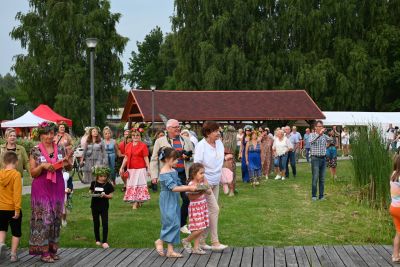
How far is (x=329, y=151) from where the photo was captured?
19.1 metres

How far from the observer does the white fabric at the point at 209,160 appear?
833 centimetres

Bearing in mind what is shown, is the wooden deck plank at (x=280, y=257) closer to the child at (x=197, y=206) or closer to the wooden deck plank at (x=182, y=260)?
the child at (x=197, y=206)

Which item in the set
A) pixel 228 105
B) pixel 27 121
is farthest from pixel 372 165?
pixel 228 105

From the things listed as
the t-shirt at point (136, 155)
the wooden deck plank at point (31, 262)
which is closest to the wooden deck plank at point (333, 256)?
the wooden deck plank at point (31, 262)

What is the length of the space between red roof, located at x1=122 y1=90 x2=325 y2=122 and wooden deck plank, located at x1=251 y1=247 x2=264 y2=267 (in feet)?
102

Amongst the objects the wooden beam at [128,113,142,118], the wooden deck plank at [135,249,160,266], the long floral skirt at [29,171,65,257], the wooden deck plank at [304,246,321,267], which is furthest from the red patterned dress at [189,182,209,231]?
the wooden beam at [128,113,142,118]

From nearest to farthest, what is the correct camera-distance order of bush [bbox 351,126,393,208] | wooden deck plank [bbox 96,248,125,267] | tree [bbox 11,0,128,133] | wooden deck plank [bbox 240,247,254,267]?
wooden deck plank [bbox 240,247,254,267]
wooden deck plank [bbox 96,248,125,267]
bush [bbox 351,126,393,208]
tree [bbox 11,0,128,133]

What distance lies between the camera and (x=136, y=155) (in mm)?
13086

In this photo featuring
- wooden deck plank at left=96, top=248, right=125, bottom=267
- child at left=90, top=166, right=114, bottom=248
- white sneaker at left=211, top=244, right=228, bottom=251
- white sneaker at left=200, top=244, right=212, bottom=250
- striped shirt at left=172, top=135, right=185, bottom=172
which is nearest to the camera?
wooden deck plank at left=96, top=248, right=125, bottom=267

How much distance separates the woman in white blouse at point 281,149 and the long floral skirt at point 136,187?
7.83 m

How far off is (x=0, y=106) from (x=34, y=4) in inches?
1665

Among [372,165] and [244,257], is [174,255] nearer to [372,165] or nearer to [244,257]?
[244,257]

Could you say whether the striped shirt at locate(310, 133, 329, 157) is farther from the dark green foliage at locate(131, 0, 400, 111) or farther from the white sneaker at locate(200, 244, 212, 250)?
the dark green foliage at locate(131, 0, 400, 111)

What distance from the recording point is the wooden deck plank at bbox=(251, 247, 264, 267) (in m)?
7.34
